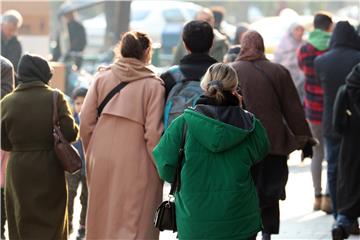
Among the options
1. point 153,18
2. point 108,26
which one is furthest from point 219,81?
point 153,18

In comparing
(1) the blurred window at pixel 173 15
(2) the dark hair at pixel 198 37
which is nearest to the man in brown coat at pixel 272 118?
(2) the dark hair at pixel 198 37

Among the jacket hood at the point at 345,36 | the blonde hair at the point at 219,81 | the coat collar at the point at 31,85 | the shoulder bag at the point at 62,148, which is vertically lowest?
the shoulder bag at the point at 62,148


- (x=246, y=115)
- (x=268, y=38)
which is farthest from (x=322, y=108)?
(x=268, y=38)

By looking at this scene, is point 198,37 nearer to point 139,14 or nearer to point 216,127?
point 216,127

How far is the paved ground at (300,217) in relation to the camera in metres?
10.5

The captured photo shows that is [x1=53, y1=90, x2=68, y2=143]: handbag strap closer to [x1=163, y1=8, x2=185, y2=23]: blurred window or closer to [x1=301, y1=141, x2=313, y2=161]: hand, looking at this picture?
[x1=301, y1=141, x2=313, y2=161]: hand

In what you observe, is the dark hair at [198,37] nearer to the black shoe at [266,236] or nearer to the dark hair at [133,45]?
the dark hair at [133,45]

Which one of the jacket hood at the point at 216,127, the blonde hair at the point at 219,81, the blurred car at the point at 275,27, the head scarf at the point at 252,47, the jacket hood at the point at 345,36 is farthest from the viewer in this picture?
the blurred car at the point at 275,27

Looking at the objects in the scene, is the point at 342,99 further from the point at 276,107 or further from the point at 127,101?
the point at 127,101

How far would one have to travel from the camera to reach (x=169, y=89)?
845 centimetres

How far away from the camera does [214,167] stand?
6930 mm

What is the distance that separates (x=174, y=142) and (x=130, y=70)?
5.14 ft

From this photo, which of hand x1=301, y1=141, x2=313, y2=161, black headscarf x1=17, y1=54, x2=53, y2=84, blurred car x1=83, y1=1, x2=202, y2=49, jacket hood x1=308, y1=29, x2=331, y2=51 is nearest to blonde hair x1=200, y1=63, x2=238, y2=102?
black headscarf x1=17, y1=54, x2=53, y2=84

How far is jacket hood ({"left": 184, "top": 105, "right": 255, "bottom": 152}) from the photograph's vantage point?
22.6 ft
